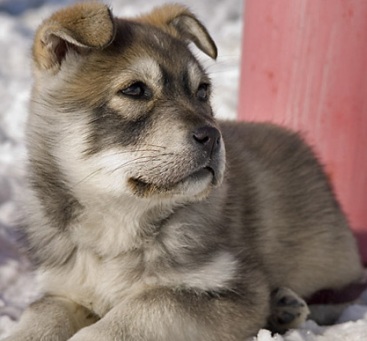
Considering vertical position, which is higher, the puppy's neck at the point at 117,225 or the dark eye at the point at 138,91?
the dark eye at the point at 138,91

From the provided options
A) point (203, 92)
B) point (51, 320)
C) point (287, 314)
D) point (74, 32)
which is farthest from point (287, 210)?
point (74, 32)

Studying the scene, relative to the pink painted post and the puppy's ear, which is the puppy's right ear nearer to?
the puppy's ear

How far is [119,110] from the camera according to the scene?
3150 mm

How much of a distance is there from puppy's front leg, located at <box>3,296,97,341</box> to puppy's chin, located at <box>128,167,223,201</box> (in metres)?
0.65

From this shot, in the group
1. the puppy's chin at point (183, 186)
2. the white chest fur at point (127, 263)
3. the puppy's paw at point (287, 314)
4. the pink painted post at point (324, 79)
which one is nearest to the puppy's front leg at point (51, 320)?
the white chest fur at point (127, 263)

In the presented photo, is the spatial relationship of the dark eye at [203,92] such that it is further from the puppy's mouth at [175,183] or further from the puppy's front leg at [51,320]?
the puppy's front leg at [51,320]

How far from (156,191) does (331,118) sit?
1.93 meters

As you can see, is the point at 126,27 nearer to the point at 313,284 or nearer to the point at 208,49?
the point at 208,49

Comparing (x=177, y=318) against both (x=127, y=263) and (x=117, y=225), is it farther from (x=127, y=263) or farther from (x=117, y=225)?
(x=117, y=225)

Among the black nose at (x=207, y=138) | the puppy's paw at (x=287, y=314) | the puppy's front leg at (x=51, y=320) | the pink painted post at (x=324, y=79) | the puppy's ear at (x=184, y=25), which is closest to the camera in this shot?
the black nose at (x=207, y=138)

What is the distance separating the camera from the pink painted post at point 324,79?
181 inches

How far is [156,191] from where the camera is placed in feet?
10.2

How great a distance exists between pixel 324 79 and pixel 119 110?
191 centimetres

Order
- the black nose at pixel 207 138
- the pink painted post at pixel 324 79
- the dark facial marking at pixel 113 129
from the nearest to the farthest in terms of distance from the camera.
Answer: the black nose at pixel 207 138
the dark facial marking at pixel 113 129
the pink painted post at pixel 324 79
